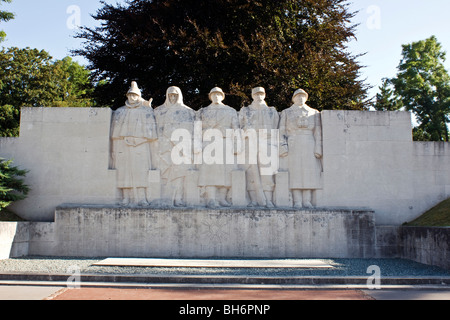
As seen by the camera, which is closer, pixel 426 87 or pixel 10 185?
pixel 10 185

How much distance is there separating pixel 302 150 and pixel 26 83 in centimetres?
2255

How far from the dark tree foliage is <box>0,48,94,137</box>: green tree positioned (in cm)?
608

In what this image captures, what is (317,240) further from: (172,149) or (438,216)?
(172,149)

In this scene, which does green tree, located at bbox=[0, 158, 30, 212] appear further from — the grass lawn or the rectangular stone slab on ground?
the grass lawn

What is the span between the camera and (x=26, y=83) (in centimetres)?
2878

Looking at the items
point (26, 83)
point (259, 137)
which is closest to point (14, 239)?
point (259, 137)

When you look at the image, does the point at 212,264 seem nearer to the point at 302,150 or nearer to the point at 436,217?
the point at 302,150

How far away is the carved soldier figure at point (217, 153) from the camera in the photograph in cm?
1279

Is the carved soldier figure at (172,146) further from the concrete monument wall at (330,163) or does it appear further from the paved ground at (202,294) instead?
the paved ground at (202,294)

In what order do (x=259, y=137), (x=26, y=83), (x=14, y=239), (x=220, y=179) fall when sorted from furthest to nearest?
(x=26, y=83) → (x=259, y=137) → (x=220, y=179) → (x=14, y=239)

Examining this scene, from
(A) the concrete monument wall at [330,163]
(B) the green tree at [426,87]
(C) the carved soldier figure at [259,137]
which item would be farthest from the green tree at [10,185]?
(B) the green tree at [426,87]

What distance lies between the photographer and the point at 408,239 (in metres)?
11.9

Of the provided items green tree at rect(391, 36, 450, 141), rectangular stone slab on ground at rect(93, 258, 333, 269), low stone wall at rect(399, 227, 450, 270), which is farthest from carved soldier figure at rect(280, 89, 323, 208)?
green tree at rect(391, 36, 450, 141)

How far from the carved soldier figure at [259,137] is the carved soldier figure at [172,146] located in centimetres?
167
